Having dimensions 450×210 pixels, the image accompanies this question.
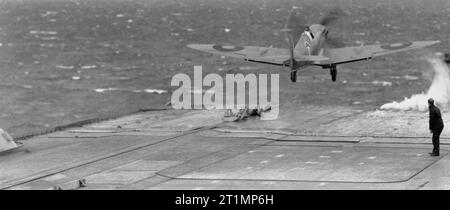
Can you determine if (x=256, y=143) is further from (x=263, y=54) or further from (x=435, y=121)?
(x=435, y=121)

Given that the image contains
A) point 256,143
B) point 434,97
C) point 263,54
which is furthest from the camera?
point 434,97

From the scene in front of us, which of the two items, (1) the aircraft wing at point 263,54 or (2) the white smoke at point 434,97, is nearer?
(1) the aircraft wing at point 263,54

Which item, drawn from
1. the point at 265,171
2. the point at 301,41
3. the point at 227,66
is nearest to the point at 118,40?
the point at 227,66

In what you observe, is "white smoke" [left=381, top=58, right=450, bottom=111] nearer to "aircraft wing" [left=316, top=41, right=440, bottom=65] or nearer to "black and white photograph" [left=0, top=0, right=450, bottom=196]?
"black and white photograph" [left=0, top=0, right=450, bottom=196]

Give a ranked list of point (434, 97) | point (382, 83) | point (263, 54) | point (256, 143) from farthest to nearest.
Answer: point (382, 83)
point (434, 97)
point (263, 54)
point (256, 143)

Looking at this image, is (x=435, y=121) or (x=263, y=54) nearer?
(x=435, y=121)

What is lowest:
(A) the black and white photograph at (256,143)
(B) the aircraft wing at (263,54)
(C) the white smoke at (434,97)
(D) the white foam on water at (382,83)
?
(A) the black and white photograph at (256,143)

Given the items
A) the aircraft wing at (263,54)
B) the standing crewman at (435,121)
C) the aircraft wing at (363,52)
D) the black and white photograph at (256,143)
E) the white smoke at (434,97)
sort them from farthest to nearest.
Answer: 1. the white smoke at (434,97)
2. the aircraft wing at (363,52)
3. the aircraft wing at (263,54)
4. the standing crewman at (435,121)
5. the black and white photograph at (256,143)

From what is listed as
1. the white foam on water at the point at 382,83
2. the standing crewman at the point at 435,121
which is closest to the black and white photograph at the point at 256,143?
the standing crewman at the point at 435,121

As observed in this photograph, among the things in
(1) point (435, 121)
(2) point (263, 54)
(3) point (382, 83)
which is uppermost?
(2) point (263, 54)

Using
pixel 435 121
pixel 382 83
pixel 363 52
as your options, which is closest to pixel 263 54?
pixel 363 52

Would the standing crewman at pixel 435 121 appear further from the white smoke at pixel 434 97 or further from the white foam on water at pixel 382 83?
the white foam on water at pixel 382 83

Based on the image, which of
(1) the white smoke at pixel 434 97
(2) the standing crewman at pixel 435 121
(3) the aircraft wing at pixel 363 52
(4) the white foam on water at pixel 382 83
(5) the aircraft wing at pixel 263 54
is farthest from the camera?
(4) the white foam on water at pixel 382 83
